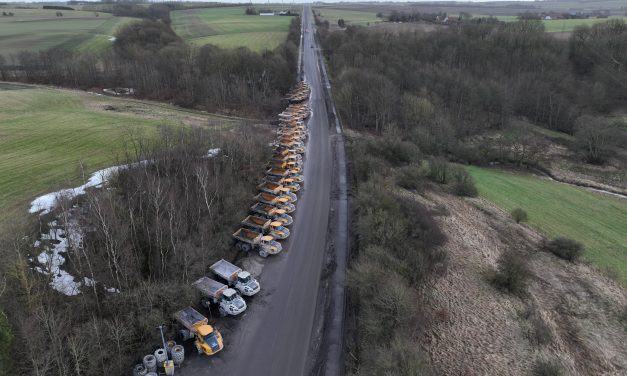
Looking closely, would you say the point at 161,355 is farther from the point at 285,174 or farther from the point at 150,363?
the point at 285,174

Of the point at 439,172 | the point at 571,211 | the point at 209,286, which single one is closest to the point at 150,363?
the point at 209,286

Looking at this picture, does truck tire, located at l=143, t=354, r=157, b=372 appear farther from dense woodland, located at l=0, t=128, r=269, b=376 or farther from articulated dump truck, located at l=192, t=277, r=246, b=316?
articulated dump truck, located at l=192, t=277, r=246, b=316

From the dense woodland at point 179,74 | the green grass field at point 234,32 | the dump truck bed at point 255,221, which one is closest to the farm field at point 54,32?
the dense woodland at point 179,74

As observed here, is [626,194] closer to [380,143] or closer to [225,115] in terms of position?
[380,143]

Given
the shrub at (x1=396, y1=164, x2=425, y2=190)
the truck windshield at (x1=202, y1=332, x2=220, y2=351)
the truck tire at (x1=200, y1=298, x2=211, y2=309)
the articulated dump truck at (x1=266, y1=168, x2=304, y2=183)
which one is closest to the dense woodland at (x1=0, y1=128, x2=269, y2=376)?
the truck tire at (x1=200, y1=298, x2=211, y2=309)

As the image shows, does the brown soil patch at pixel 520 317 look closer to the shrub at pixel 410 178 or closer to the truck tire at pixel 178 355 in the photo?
the shrub at pixel 410 178

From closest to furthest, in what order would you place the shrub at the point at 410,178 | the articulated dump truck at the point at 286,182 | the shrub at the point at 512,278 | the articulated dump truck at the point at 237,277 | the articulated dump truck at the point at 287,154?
the articulated dump truck at the point at 237,277 → the shrub at the point at 512,278 → the articulated dump truck at the point at 286,182 → the shrub at the point at 410,178 → the articulated dump truck at the point at 287,154
